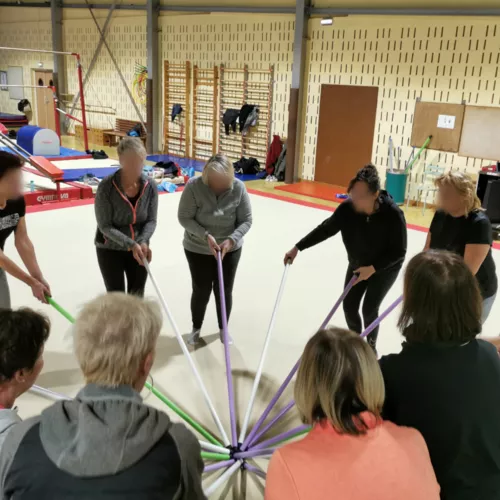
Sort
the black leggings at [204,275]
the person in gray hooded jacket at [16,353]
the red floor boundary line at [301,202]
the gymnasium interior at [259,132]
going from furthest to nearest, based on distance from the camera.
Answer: the red floor boundary line at [301,202]
the gymnasium interior at [259,132]
the black leggings at [204,275]
the person in gray hooded jacket at [16,353]

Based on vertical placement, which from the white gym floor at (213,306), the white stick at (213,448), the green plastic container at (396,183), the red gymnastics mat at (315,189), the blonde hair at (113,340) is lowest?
the white gym floor at (213,306)

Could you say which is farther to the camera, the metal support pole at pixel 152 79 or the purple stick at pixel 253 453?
the metal support pole at pixel 152 79

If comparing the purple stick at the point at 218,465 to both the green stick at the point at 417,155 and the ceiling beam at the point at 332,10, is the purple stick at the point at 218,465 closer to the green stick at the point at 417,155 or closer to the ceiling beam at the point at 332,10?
the green stick at the point at 417,155

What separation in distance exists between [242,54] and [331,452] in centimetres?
1134

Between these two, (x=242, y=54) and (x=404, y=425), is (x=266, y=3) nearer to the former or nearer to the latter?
(x=242, y=54)

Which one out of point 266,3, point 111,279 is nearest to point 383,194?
point 111,279

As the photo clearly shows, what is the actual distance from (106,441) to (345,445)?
1.93ft

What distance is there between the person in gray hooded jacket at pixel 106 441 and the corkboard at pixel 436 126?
8522 millimetres

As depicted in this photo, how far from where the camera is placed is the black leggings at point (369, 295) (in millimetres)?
3451

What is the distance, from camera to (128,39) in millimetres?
13898

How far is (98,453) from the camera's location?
3.71 ft

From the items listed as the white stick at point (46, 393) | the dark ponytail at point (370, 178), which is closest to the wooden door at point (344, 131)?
the dark ponytail at point (370, 178)

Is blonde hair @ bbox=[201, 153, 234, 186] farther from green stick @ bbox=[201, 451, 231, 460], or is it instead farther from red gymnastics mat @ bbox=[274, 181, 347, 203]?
red gymnastics mat @ bbox=[274, 181, 347, 203]

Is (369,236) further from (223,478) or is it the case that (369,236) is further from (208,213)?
(223,478)
